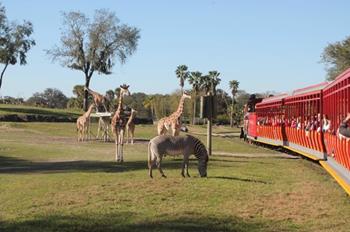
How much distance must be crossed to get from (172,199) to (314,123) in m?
8.71

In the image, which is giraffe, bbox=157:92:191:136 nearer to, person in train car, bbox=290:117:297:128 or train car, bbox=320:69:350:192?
person in train car, bbox=290:117:297:128

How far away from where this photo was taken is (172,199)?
480 inches

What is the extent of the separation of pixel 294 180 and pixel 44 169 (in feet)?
25.4

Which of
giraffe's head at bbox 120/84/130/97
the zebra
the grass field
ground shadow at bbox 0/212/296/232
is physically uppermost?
giraffe's head at bbox 120/84/130/97

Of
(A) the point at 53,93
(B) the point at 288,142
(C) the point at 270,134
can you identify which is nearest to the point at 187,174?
(B) the point at 288,142

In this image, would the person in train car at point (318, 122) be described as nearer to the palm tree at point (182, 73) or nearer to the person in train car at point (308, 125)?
the person in train car at point (308, 125)

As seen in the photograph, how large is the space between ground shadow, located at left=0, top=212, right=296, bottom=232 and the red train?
2.69 m

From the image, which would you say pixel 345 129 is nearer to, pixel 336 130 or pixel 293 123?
pixel 336 130

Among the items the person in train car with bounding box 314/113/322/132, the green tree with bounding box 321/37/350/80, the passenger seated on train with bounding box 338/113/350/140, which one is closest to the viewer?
the passenger seated on train with bounding box 338/113/350/140

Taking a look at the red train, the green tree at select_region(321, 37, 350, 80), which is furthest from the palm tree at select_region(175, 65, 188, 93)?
the red train

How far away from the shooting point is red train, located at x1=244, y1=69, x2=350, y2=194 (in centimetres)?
1344

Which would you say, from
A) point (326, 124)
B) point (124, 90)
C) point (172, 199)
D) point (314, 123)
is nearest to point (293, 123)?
point (314, 123)

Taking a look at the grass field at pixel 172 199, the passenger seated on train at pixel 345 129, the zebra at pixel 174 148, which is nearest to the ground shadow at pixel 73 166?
the grass field at pixel 172 199

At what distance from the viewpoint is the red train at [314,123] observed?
1344 cm
